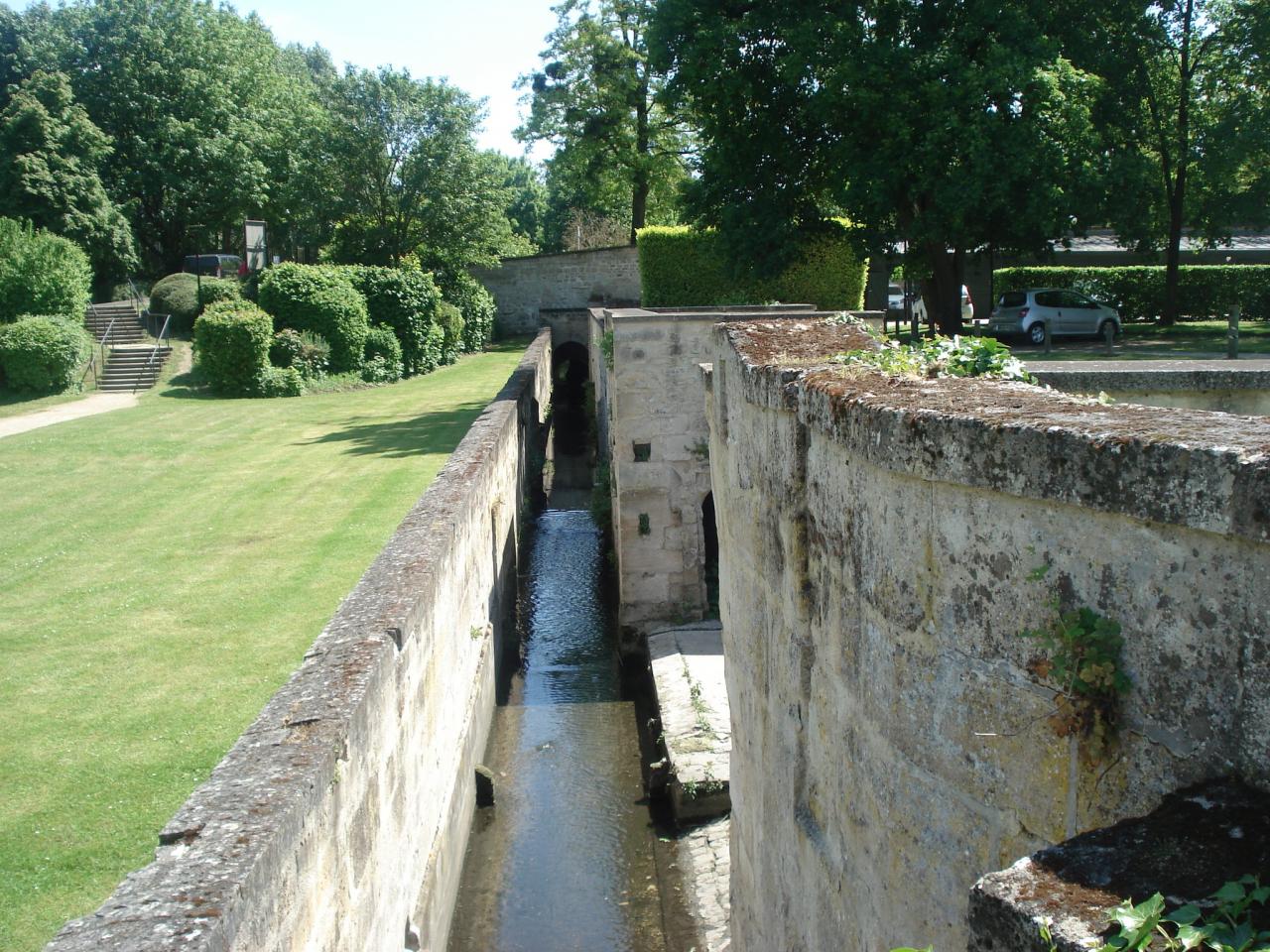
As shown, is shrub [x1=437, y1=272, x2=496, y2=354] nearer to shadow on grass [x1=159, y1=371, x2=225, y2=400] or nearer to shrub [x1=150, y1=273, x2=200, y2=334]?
shrub [x1=150, y1=273, x2=200, y2=334]

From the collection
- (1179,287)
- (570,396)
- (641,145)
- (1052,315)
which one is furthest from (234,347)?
(1179,287)

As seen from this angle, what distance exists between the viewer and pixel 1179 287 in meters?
30.6

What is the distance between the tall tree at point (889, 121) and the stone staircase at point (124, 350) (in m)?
14.6

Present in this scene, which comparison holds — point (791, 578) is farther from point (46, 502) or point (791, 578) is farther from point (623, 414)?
point (46, 502)

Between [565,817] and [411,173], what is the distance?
27.6 meters

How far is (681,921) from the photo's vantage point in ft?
29.8

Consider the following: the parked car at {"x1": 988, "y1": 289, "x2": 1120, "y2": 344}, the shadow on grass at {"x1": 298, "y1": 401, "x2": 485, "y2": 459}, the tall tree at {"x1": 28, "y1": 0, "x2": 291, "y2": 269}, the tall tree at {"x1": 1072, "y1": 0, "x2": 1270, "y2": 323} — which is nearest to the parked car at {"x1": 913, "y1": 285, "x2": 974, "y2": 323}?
the parked car at {"x1": 988, "y1": 289, "x2": 1120, "y2": 344}

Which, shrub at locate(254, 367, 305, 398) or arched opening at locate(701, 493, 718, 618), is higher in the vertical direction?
shrub at locate(254, 367, 305, 398)

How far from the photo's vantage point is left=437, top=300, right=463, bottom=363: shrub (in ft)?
110

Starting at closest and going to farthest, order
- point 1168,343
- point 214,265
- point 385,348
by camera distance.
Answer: point 1168,343, point 385,348, point 214,265

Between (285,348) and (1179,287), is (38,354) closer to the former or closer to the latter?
(285,348)

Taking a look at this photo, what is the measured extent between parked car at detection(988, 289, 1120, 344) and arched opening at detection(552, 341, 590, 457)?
38.7 ft

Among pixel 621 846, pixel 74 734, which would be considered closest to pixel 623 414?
pixel 621 846

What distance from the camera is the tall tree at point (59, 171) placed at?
3288 centimetres
